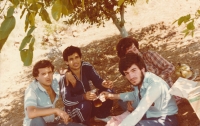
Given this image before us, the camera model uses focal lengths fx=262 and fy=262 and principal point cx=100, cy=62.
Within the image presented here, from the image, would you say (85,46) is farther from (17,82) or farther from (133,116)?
(133,116)

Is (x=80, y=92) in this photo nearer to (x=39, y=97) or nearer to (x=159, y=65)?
(x=39, y=97)

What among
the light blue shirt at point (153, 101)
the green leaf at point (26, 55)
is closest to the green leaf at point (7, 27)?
the green leaf at point (26, 55)

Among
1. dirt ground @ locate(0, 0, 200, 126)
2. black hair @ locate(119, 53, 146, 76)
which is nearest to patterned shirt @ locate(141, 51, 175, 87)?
dirt ground @ locate(0, 0, 200, 126)

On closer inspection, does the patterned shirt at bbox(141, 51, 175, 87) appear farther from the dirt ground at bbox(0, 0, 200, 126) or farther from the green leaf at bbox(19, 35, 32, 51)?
the green leaf at bbox(19, 35, 32, 51)

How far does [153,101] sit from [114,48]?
518 cm

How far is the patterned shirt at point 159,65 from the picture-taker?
3469 millimetres

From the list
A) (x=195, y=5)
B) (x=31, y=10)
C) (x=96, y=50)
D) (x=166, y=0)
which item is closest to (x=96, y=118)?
(x=31, y=10)

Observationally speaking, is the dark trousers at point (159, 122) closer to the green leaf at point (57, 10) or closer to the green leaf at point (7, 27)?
the green leaf at point (57, 10)

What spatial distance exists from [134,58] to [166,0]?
7.81 m

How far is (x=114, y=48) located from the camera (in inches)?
305

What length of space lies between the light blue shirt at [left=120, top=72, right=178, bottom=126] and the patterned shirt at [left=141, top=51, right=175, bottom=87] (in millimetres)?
640

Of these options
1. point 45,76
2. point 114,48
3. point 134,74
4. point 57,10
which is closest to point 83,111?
point 45,76

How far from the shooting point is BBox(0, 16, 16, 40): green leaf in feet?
3.54

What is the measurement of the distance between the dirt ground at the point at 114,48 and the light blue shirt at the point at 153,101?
2.34ft
